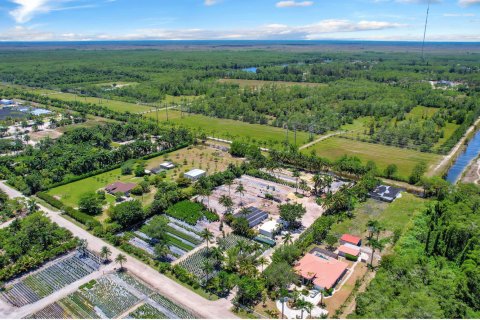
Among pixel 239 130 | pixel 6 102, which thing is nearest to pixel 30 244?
pixel 239 130

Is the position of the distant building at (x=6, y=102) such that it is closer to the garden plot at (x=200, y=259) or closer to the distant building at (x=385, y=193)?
the garden plot at (x=200, y=259)

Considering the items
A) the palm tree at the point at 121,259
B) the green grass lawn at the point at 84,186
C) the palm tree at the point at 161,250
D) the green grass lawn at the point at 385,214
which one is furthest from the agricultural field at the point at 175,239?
the green grass lawn at the point at 385,214

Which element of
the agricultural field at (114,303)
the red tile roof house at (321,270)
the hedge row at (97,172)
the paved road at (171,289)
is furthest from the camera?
the hedge row at (97,172)

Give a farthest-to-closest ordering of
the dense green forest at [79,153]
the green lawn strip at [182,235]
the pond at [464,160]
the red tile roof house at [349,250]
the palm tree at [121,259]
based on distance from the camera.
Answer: the pond at [464,160] → the dense green forest at [79,153] → the green lawn strip at [182,235] → the red tile roof house at [349,250] → the palm tree at [121,259]

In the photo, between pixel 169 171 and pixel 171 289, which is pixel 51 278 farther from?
pixel 169 171

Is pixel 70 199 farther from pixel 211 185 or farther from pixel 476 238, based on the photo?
pixel 476 238
